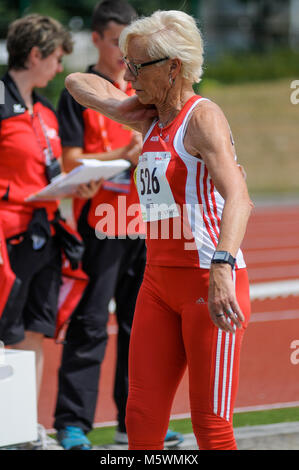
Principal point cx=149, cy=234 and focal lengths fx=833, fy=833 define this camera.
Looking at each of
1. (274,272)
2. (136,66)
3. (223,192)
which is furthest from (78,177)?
(274,272)

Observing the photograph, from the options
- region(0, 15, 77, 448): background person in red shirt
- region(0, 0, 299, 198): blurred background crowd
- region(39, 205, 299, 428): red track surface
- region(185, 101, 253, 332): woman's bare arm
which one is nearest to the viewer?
region(185, 101, 253, 332): woman's bare arm

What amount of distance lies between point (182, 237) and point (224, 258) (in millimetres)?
319

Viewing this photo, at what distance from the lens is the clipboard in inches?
176

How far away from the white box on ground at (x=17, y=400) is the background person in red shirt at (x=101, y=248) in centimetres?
69

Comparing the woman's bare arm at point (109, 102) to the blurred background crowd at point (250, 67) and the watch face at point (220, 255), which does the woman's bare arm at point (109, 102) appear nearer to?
the watch face at point (220, 255)

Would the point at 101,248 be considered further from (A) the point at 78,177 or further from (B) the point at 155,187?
(B) the point at 155,187

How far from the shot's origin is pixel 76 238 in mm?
4758

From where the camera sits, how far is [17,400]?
13.2 feet

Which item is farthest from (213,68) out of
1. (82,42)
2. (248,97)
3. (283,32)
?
(82,42)

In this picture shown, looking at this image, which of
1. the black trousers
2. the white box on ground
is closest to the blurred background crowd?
the black trousers

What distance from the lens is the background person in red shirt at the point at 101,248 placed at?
4801mm

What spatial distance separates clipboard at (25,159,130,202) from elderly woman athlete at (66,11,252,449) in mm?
1194

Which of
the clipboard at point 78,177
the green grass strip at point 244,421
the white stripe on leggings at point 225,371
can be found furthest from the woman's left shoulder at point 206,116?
the green grass strip at point 244,421

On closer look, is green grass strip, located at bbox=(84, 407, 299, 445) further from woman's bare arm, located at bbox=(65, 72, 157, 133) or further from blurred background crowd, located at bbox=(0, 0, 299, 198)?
blurred background crowd, located at bbox=(0, 0, 299, 198)
